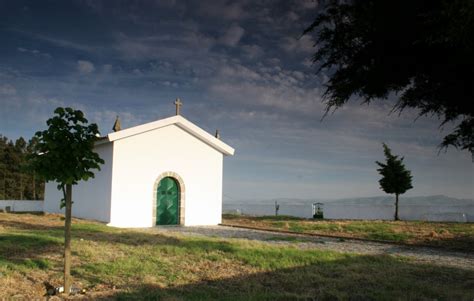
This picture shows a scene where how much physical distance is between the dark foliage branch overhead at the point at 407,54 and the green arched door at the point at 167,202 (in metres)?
14.6

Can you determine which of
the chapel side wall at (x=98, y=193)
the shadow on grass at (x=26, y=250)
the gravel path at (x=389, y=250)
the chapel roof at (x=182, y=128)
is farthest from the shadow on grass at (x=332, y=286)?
the chapel side wall at (x=98, y=193)

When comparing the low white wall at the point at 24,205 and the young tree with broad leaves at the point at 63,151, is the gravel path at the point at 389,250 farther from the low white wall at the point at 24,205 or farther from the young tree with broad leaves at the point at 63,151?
the low white wall at the point at 24,205

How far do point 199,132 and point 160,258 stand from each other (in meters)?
11.2

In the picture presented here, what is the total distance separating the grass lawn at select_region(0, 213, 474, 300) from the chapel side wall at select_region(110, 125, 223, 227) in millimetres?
6453

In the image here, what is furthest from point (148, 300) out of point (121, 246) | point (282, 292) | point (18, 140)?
point (18, 140)

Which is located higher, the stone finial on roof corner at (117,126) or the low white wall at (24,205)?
the stone finial on roof corner at (117,126)

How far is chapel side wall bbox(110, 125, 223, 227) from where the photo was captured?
60.9 ft

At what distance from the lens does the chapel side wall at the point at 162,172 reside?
18562 millimetres

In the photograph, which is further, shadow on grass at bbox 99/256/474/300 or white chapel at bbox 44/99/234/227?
white chapel at bbox 44/99/234/227

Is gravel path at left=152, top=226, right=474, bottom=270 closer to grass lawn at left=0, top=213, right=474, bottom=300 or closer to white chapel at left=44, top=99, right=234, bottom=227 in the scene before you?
grass lawn at left=0, top=213, right=474, bottom=300

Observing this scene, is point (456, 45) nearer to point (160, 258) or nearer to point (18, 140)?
point (160, 258)

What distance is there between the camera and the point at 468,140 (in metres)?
6.43

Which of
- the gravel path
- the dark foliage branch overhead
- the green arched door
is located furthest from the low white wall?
the dark foliage branch overhead

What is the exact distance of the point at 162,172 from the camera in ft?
A: 64.7
